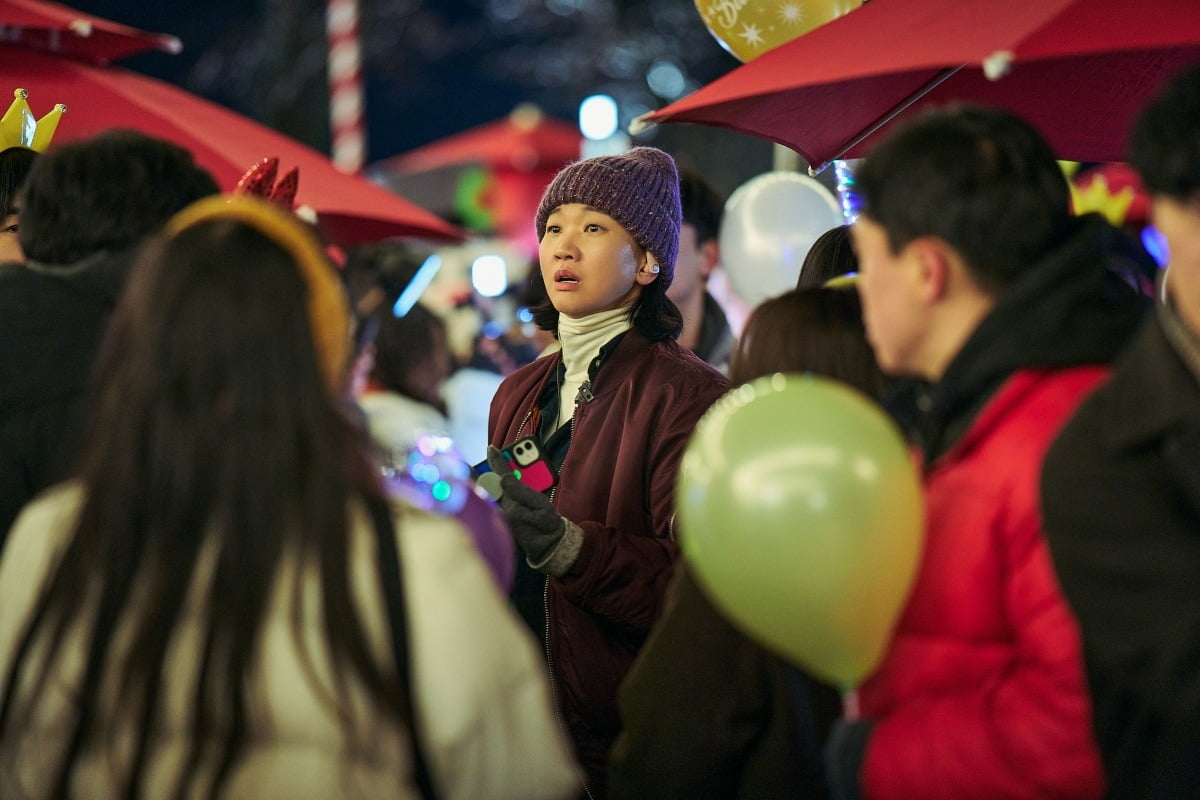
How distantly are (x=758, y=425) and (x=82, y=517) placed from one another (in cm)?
100

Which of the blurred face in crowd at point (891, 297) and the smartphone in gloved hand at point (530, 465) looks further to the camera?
the smartphone in gloved hand at point (530, 465)

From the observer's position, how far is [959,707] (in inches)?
81.5

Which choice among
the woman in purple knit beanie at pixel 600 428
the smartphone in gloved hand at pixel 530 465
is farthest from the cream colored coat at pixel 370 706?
the smartphone in gloved hand at pixel 530 465

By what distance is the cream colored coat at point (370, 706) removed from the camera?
6.23 feet

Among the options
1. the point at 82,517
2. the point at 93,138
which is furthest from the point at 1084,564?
the point at 93,138

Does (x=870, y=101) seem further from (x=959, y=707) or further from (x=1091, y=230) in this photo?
(x=959, y=707)

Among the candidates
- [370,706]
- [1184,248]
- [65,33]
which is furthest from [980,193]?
[65,33]

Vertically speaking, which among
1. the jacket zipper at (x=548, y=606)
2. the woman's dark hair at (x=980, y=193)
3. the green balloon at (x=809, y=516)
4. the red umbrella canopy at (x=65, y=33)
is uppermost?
the red umbrella canopy at (x=65, y=33)

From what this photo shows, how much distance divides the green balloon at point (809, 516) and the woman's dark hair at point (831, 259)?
1564 millimetres

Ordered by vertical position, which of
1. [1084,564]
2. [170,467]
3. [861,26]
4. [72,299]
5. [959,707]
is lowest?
[959,707]

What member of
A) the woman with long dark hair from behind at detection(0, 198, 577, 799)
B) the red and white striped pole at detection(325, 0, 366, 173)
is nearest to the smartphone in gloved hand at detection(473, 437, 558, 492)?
the woman with long dark hair from behind at detection(0, 198, 577, 799)

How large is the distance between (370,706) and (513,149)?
15.1 metres

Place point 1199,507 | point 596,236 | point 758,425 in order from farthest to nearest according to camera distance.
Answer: point 596,236 < point 758,425 < point 1199,507

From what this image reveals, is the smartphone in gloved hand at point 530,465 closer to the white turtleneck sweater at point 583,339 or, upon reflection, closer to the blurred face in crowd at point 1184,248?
the white turtleneck sweater at point 583,339
